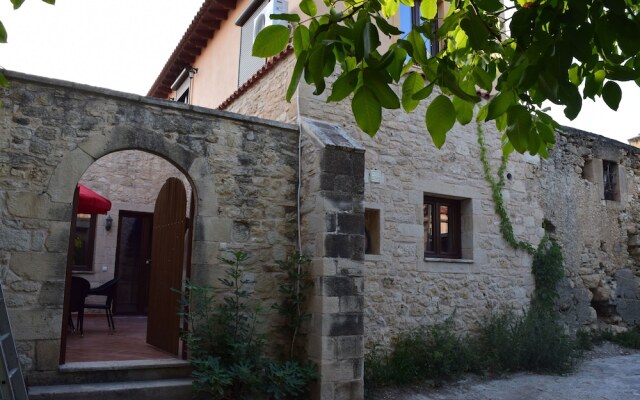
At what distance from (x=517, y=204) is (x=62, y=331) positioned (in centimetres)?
642

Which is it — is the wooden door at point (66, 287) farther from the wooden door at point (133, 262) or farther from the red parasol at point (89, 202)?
the wooden door at point (133, 262)

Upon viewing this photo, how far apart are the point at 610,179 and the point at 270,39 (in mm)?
9428

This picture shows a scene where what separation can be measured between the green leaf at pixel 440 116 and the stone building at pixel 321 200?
334 centimetres

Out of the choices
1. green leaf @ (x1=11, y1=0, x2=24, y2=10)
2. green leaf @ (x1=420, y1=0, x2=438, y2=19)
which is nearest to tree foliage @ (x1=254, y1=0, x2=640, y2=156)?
green leaf @ (x1=420, y1=0, x2=438, y2=19)

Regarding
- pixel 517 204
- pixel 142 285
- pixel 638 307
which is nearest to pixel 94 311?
pixel 142 285

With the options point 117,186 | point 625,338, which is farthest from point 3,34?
point 625,338

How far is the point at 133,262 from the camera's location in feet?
31.9

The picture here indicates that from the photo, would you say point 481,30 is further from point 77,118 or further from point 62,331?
point 62,331

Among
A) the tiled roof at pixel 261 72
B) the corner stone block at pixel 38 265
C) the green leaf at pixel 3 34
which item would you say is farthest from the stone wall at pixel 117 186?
the green leaf at pixel 3 34

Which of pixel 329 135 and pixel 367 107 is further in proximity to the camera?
pixel 329 135

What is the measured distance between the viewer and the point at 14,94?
4.52m

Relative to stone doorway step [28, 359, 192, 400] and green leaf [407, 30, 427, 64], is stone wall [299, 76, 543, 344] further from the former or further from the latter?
green leaf [407, 30, 427, 64]

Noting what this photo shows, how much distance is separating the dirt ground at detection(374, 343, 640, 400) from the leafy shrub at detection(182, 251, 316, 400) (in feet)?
4.42

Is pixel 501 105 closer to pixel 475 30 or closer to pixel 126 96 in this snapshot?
pixel 475 30
